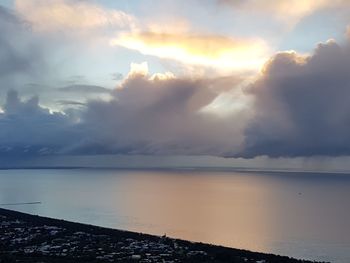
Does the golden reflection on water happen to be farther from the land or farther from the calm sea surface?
the land

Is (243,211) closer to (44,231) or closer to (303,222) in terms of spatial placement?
(303,222)

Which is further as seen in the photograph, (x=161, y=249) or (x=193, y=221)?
(x=193, y=221)

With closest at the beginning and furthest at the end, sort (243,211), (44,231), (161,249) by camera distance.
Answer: (161,249)
(44,231)
(243,211)

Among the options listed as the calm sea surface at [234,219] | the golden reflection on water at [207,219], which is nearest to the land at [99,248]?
the calm sea surface at [234,219]

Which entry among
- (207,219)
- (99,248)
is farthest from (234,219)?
(99,248)

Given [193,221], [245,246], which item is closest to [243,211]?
[193,221]

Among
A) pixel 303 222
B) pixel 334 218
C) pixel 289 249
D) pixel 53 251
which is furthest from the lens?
pixel 334 218

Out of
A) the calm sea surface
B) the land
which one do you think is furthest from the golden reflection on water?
the land

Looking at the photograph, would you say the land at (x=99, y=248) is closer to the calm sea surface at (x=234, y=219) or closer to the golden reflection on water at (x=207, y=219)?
the calm sea surface at (x=234, y=219)

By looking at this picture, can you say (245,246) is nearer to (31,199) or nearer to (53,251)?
(53,251)
